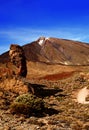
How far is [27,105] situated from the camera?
2605 cm

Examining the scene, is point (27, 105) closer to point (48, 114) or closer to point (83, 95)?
point (48, 114)

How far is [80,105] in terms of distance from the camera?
1297 inches

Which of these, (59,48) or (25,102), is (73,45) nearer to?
(59,48)

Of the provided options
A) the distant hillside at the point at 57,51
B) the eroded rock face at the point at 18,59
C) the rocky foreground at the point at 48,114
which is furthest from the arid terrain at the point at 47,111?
the distant hillside at the point at 57,51

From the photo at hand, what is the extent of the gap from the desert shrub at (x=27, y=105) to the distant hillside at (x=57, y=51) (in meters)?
130

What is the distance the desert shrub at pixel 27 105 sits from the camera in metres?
25.6

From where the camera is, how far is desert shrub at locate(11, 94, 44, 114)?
25.6 metres

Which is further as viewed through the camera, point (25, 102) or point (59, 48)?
point (59, 48)

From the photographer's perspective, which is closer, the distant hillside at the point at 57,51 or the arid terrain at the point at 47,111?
the arid terrain at the point at 47,111

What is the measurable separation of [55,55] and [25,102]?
475 ft

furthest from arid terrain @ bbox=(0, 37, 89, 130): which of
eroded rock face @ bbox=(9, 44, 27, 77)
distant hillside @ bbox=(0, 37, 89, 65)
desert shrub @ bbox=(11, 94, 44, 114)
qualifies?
distant hillside @ bbox=(0, 37, 89, 65)

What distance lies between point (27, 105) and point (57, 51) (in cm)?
14798

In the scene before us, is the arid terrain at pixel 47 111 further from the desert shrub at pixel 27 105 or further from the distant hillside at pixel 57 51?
the distant hillside at pixel 57 51

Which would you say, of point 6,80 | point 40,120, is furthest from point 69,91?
point 40,120
